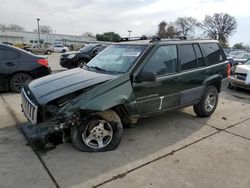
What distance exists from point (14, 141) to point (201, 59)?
13.0 ft

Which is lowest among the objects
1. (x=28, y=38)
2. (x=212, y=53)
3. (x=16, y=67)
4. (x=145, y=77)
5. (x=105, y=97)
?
(x=105, y=97)

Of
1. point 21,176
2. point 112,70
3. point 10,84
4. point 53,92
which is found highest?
point 112,70

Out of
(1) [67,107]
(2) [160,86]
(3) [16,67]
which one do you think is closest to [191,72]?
(2) [160,86]

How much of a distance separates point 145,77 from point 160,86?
53 centimetres

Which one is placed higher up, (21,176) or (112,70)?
(112,70)

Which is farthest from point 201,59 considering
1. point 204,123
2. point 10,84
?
point 10,84

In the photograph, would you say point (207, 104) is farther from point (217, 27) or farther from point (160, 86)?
point (217, 27)

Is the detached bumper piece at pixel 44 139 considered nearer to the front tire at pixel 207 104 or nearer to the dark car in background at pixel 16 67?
the front tire at pixel 207 104

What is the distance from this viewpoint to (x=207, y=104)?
5227 mm

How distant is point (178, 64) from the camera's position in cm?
439

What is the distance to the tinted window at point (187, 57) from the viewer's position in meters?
4.48

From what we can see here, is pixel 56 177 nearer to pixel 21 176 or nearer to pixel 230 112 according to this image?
pixel 21 176

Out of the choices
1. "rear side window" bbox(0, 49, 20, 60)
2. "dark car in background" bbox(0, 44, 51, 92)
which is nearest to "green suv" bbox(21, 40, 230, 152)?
"dark car in background" bbox(0, 44, 51, 92)

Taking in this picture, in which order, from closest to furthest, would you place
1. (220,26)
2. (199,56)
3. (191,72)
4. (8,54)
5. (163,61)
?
(163,61)
(191,72)
(199,56)
(8,54)
(220,26)
